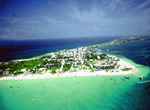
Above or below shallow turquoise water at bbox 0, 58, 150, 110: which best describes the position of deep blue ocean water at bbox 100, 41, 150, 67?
above

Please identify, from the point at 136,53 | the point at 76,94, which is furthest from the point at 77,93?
the point at 136,53

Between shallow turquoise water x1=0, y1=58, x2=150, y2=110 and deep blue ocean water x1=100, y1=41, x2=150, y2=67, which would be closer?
shallow turquoise water x1=0, y1=58, x2=150, y2=110

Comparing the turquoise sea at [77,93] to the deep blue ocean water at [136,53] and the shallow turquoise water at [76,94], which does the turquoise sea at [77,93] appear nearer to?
the shallow turquoise water at [76,94]

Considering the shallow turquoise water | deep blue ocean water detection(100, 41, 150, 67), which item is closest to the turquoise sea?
the shallow turquoise water

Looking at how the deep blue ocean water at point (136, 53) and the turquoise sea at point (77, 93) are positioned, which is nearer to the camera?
the turquoise sea at point (77, 93)

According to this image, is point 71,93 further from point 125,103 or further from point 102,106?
point 125,103

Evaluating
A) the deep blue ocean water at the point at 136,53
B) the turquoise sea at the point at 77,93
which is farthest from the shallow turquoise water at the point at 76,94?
the deep blue ocean water at the point at 136,53

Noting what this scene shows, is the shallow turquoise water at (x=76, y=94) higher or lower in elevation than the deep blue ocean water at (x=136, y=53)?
lower

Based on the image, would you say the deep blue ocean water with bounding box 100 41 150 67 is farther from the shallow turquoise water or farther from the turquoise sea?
the shallow turquoise water

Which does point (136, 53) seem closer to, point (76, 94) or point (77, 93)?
point (77, 93)
